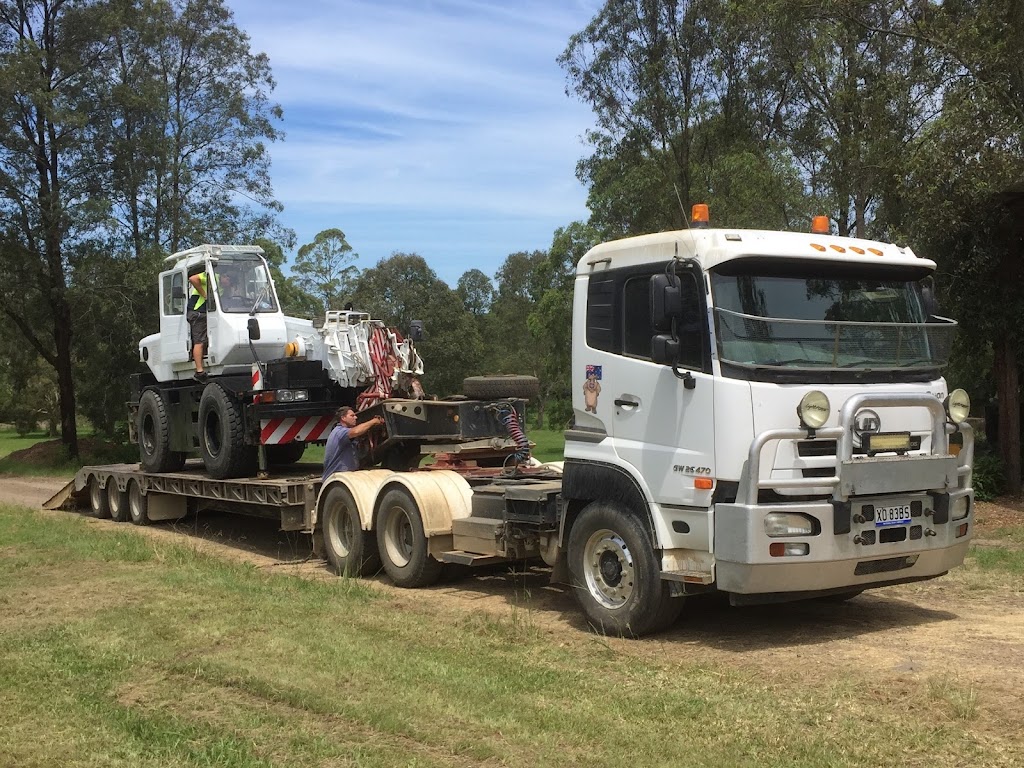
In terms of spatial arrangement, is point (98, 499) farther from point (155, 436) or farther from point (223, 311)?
point (223, 311)

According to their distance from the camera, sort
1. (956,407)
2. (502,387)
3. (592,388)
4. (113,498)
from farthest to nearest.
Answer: (113,498) → (502,387) → (592,388) → (956,407)

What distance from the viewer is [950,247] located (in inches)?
626

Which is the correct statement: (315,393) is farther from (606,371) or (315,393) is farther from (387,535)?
(606,371)

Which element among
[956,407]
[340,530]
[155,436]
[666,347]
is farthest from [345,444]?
[956,407]

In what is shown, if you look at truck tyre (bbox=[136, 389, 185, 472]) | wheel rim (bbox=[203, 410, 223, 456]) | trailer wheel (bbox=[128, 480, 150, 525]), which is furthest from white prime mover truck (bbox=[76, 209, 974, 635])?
trailer wheel (bbox=[128, 480, 150, 525])

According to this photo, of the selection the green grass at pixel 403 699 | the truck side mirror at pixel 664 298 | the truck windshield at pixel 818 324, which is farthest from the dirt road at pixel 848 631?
the truck side mirror at pixel 664 298

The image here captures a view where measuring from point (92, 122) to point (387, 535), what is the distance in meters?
23.2

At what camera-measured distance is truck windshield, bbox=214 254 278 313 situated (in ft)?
45.7

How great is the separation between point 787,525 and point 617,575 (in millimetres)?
1463

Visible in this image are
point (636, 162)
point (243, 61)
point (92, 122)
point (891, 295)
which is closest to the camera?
point (891, 295)

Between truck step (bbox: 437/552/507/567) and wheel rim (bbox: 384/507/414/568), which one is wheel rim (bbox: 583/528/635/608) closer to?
truck step (bbox: 437/552/507/567)

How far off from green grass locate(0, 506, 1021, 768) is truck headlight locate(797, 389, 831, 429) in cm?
157

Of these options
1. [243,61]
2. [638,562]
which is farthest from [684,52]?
[638,562]

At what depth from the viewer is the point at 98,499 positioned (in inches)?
659
